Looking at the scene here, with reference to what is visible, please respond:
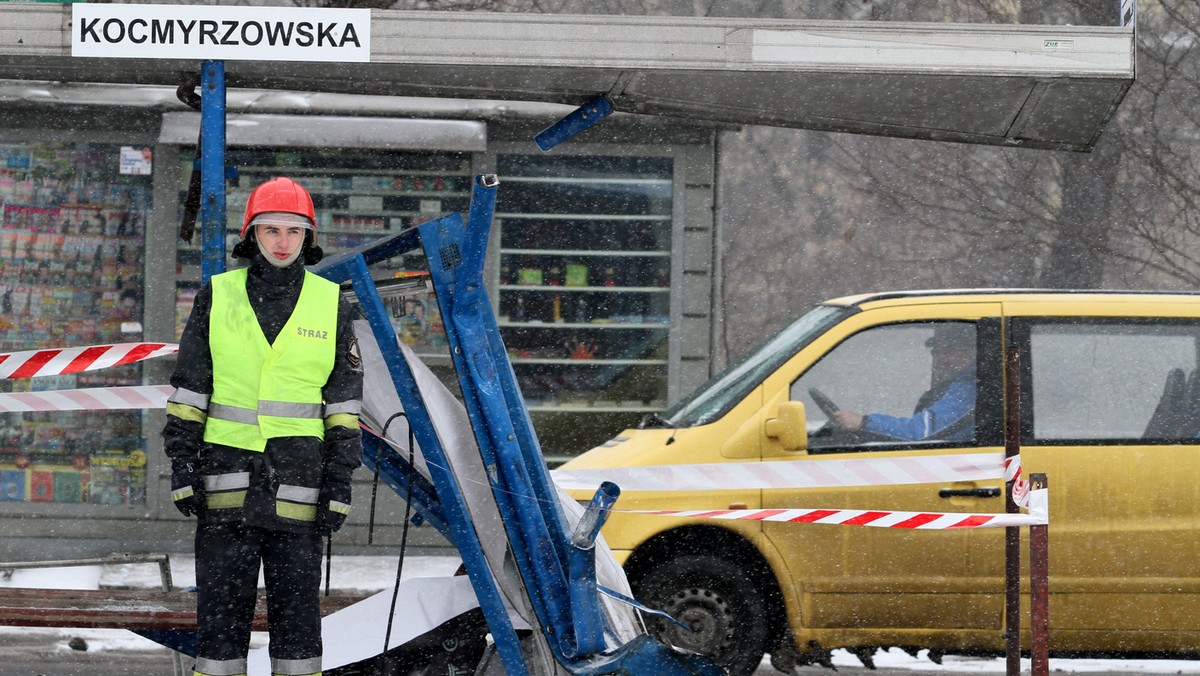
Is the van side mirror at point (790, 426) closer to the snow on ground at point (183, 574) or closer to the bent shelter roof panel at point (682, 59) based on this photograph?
the bent shelter roof panel at point (682, 59)

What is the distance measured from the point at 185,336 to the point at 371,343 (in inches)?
36.1

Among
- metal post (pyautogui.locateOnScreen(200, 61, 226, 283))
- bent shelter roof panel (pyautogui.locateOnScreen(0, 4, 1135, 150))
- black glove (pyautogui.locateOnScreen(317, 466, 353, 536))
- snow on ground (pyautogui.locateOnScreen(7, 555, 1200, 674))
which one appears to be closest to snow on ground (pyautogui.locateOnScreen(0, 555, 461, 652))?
snow on ground (pyautogui.locateOnScreen(7, 555, 1200, 674))

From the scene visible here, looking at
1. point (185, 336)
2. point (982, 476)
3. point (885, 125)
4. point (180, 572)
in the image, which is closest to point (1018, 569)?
point (982, 476)

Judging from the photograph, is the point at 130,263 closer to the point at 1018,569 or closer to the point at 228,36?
the point at 228,36

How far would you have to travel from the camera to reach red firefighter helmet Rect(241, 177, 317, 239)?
14.3 ft

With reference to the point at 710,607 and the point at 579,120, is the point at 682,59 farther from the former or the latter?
the point at 710,607

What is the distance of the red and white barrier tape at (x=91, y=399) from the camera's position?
6203 millimetres

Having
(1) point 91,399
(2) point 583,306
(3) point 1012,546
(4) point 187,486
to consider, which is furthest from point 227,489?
(2) point 583,306

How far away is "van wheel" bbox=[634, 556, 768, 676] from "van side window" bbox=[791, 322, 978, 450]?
0.77 m

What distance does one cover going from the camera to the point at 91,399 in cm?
661

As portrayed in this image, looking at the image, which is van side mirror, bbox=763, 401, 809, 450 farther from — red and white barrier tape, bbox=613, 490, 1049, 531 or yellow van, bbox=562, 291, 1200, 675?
red and white barrier tape, bbox=613, 490, 1049, 531

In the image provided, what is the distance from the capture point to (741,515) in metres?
6.09

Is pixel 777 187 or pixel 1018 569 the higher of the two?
pixel 777 187

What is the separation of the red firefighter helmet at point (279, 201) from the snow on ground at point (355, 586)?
346 centimetres
